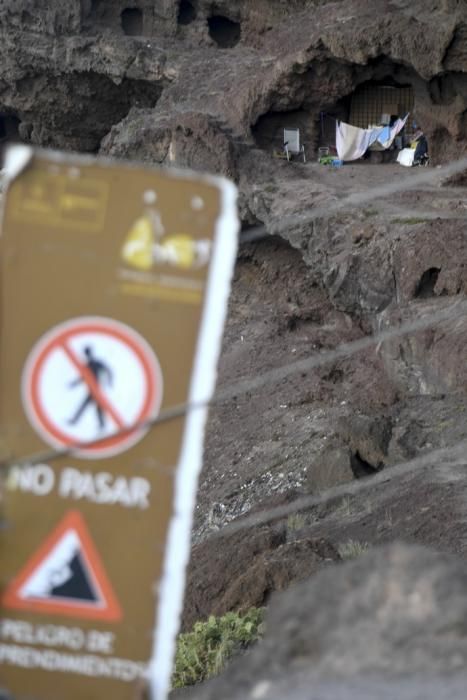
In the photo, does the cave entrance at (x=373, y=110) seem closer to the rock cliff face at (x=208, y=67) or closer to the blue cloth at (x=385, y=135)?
the blue cloth at (x=385, y=135)

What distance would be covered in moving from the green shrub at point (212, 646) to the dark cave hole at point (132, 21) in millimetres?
20769

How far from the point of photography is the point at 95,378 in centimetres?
434

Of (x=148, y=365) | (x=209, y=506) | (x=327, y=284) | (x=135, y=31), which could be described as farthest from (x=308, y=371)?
(x=148, y=365)

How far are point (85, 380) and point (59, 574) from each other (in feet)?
2.48

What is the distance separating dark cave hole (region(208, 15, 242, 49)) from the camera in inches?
1097

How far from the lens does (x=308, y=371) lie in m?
21.3

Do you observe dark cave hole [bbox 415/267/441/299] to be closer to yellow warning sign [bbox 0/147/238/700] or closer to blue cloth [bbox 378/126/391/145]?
blue cloth [bbox 378/126/391/145]

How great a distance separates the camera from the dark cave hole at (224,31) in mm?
27859

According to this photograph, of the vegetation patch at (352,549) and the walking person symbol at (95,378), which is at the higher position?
the walking person symbol at (95,378)

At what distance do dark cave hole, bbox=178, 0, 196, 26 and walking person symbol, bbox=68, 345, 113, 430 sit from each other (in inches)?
953

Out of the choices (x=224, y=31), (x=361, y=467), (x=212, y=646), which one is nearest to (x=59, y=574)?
(x=212, y=646)

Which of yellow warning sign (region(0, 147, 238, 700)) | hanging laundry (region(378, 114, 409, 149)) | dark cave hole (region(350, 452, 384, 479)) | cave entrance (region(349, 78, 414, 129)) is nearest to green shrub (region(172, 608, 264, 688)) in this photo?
yellow warning sign (region(0, 147, 238, 700))

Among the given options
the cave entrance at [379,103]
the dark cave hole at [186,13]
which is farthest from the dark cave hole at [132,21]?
the cave entrance at [379,103]

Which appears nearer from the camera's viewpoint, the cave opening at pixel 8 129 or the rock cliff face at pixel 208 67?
the rock cliff face at pixel 208 67
